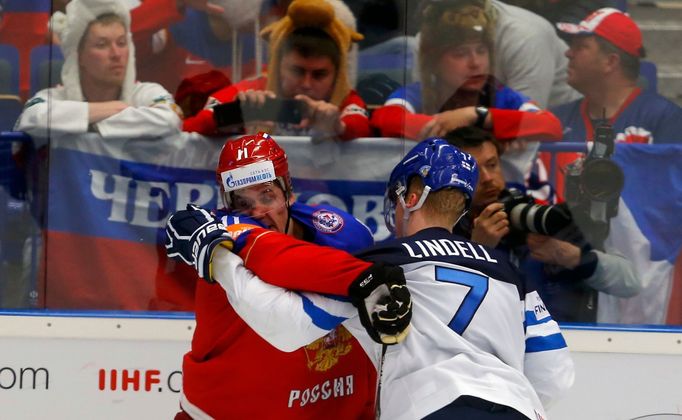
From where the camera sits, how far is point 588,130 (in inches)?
147

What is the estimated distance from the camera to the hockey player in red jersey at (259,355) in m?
2.82

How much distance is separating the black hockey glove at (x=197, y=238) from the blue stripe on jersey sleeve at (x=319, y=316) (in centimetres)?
22

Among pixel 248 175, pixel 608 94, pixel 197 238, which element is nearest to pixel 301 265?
pixel 197 238

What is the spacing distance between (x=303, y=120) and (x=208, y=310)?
3.62 feet

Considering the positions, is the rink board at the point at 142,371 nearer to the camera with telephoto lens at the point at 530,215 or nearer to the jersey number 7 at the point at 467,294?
the camera with telephoto lens at the point at 530,215

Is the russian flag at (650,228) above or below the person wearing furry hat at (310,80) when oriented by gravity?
below

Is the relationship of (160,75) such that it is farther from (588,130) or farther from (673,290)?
(673,290)

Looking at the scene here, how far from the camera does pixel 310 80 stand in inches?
148

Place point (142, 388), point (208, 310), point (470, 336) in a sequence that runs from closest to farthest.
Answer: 1. point (470, 336)
2. point (208, 310)
3. point (142, 388)

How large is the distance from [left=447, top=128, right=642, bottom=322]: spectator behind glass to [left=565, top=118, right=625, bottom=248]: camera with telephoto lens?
1.2 inches

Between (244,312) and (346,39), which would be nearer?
(244,312)

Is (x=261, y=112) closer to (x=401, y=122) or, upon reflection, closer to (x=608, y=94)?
(x=401, y=122)

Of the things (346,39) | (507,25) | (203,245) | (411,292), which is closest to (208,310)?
(203,245)

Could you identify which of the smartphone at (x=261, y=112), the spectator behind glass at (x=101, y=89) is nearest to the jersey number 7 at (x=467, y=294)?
the smartphone at (x=261, y=112)
